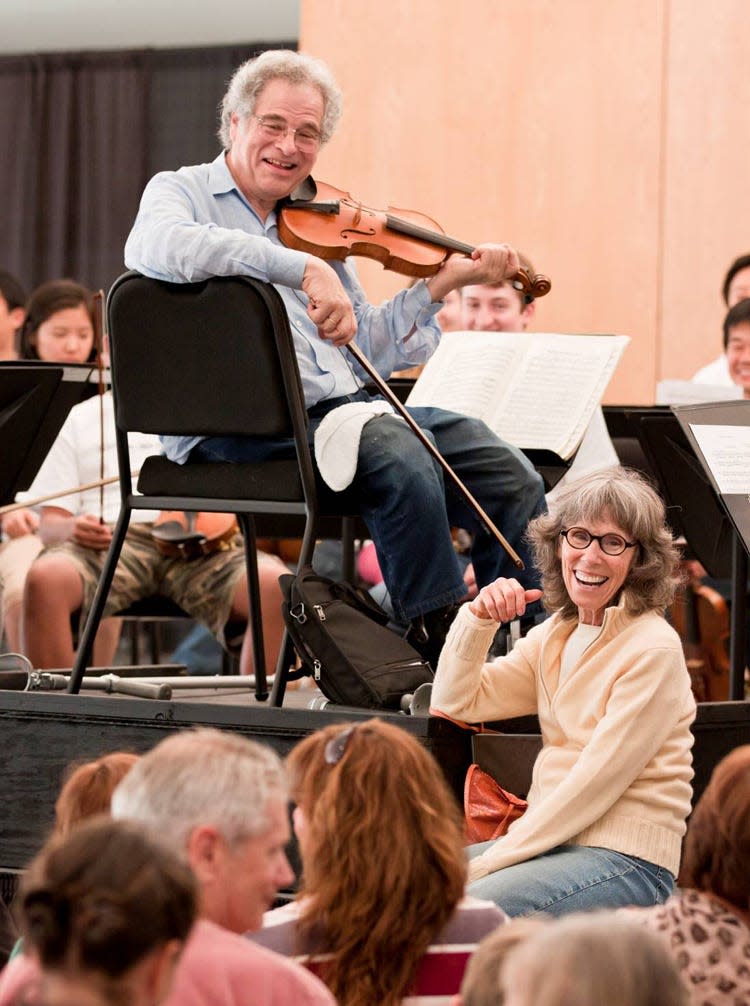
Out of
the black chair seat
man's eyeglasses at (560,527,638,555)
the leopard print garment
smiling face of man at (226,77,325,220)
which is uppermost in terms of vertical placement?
smiling face of man at (226,77,325,220)

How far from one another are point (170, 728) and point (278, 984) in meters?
1.28

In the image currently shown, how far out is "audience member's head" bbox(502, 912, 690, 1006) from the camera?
104 centimetres

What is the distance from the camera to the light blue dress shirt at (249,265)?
8.46 feet

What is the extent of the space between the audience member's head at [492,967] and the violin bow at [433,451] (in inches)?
56.2

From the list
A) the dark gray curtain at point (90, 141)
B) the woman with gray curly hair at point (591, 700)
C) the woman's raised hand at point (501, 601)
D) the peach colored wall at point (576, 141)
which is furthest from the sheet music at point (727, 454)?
the dark gray curtain at point (90, 141)

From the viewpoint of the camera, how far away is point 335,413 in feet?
8.69

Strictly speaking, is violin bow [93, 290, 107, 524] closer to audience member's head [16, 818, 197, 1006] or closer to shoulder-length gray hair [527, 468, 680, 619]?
shoulder-length gray hair [527, 468, 680, 619]

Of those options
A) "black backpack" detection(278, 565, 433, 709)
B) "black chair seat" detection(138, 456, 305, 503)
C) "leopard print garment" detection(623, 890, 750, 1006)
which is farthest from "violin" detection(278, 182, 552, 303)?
"leopard print garment" detection(623, 890, 750, 1006)

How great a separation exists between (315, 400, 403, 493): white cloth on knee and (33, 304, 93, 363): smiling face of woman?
6.11 feet

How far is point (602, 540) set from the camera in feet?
7.66

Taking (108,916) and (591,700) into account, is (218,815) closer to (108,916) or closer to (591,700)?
(108,916)

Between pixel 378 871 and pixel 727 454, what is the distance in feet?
4.62

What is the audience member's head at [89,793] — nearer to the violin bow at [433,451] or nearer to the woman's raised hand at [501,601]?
the woman's raised hand at [501,601]

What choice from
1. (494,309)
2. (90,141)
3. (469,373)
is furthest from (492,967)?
(90,141)
